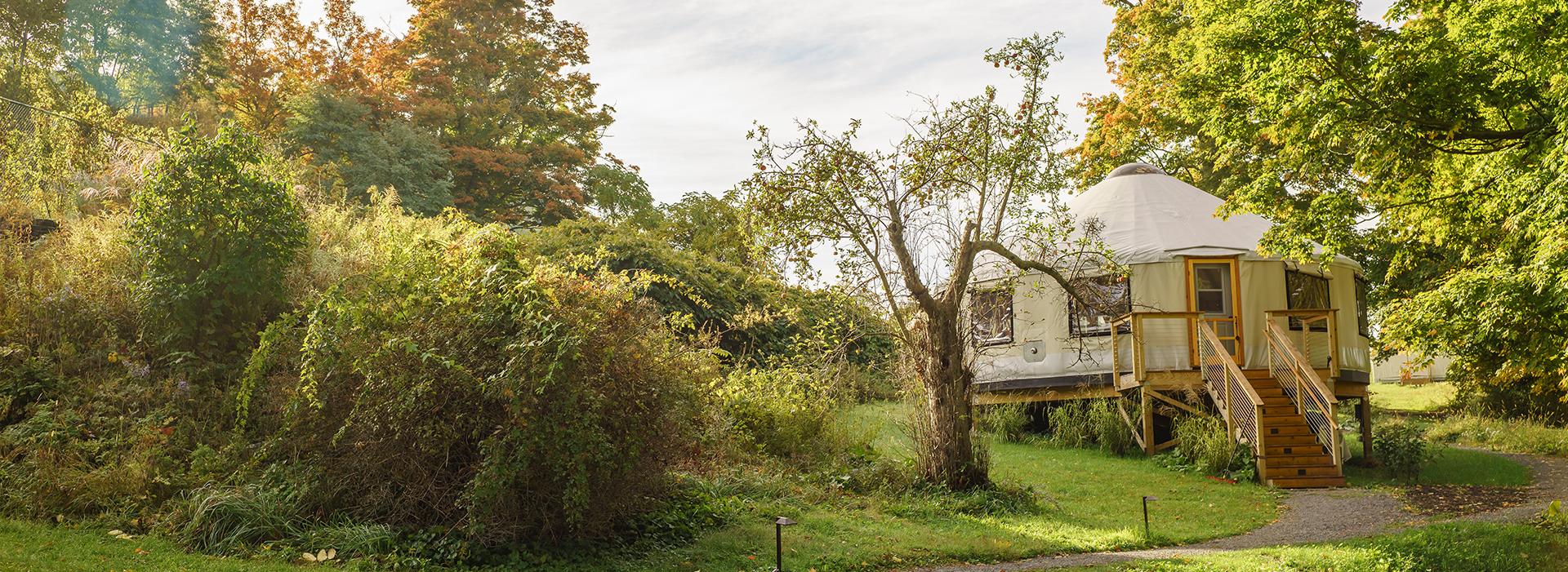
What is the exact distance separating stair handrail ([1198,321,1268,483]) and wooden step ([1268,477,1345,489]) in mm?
184

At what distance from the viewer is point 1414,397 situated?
922 inches

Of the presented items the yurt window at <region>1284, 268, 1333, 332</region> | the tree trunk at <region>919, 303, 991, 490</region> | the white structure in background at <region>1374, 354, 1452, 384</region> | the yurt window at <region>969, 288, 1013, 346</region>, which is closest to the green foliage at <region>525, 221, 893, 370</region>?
the yurt window at <region>969, 288, 1013, 346</region>

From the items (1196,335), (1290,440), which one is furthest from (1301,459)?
(1196,335)

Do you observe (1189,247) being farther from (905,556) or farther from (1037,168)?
(905,556)

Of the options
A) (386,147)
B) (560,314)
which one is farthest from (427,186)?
(560,314)

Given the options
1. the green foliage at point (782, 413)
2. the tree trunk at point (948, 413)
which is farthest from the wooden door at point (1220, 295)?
the green foliage at point (782, 413)

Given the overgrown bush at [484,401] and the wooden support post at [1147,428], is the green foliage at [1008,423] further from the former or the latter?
the overgrown bush at [484,401]

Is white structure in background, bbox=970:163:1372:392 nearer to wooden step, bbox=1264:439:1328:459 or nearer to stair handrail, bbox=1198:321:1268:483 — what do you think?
stair handrail, bbox=1198:321:1268:483

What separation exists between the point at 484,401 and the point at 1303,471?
9.95 m

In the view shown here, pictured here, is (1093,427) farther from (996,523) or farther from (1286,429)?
(996,523)

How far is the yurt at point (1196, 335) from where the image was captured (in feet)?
36.8

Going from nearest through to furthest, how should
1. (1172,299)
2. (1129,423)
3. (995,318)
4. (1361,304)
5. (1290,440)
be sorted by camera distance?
(1290,440), (995,318), (1129,423), (1172,299), (1361,304)

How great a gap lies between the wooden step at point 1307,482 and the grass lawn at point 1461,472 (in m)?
0.36

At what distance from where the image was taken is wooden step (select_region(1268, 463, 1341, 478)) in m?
10.5
